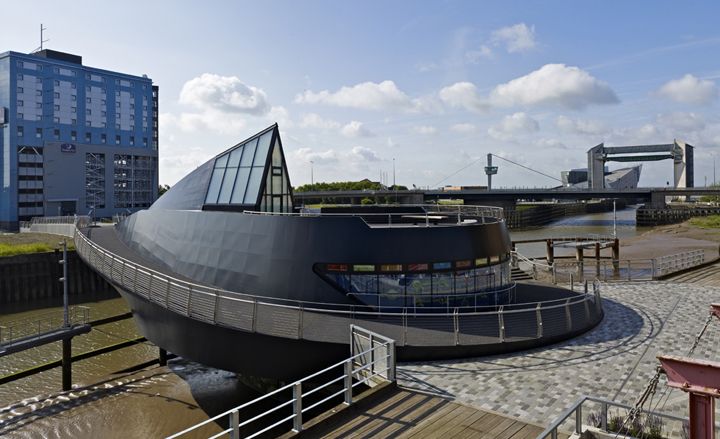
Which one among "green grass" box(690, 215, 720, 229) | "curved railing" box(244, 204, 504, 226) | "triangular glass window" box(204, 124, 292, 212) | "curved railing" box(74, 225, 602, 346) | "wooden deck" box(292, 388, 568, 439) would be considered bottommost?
"wooden deck" box(292, 388, 568, 439)

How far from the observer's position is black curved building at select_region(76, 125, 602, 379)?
13.3 m

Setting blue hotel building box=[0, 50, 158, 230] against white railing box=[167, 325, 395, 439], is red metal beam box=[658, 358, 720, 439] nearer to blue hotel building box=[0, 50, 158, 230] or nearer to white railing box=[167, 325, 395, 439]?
white railing box=[167, 325, 395, 439]

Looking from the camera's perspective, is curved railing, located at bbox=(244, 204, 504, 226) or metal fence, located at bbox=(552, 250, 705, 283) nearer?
curved railing, located at bbox=(244, 204, 504, 226)

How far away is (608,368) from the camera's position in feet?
39.3

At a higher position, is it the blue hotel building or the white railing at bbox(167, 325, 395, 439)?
the blue hotel building

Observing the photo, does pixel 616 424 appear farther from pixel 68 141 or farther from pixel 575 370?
pixel 68 141

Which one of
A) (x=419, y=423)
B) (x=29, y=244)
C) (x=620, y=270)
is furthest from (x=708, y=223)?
(x=29, y=244)

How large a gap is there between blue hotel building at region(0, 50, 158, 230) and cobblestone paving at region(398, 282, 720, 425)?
74.7 meters

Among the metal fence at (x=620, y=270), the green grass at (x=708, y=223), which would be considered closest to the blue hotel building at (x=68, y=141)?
the metal fence at (x=620, y=270)

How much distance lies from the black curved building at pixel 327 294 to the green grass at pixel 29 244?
25.1 meters

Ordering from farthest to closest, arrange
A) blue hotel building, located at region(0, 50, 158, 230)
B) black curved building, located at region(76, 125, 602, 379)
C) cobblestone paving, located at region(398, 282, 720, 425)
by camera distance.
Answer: blue hotel building, located at region(0, 50, 158, 230)
black curved building, located at region(76, 125, 602, 379)
cobblestone paving, located at region(398, 282, 720, 425)

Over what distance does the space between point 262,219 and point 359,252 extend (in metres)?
3.69

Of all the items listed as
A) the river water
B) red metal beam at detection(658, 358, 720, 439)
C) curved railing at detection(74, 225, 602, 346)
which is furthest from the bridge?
red metal beam at detection(658, 358, 720, 439)

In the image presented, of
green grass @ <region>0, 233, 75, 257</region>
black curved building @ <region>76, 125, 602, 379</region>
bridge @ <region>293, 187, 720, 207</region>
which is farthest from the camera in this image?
bridge @ <region>293, 187, 720, 207</region>
